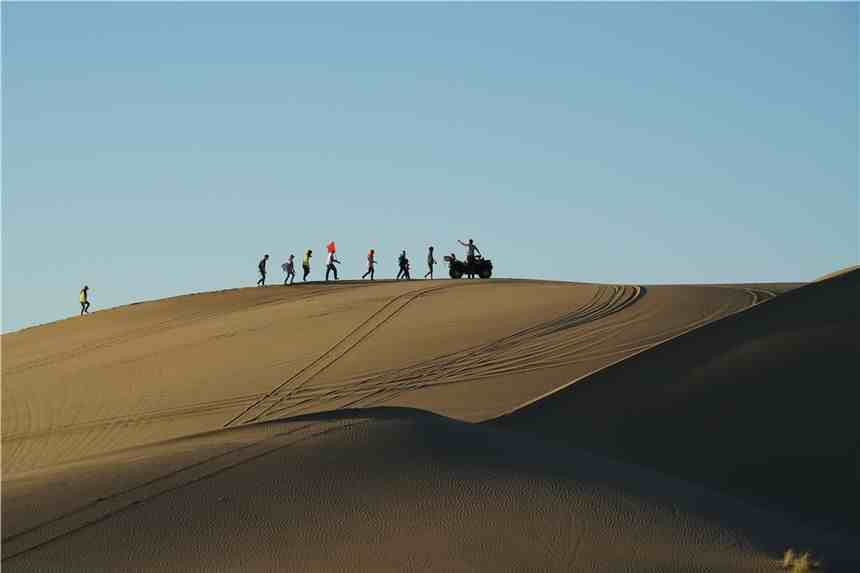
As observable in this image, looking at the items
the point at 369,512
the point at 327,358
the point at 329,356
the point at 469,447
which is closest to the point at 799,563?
the point at 369,512

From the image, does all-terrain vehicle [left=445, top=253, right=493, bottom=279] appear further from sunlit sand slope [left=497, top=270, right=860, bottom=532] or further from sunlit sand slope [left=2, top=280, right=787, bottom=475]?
sunlit sand slope [left=497, top=270, right=860, bottom=532]

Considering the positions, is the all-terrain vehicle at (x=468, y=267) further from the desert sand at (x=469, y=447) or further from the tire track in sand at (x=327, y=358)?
the desert sand at (x=469, y=447)

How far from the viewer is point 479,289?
3155 cm

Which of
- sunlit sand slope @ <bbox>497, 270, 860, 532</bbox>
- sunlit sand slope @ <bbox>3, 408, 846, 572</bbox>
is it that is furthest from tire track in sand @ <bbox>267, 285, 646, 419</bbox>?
sunlit sand slope @ <bbox>3, 408, 846, 572</bbox>

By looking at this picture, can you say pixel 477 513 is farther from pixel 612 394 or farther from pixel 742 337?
pixel 742 337

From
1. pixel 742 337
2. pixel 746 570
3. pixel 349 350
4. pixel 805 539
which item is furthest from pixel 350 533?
pixel 349 350

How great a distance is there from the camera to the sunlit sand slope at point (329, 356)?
68.3 feet

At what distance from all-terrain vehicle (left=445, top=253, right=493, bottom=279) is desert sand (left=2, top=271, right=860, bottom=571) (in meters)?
10.3

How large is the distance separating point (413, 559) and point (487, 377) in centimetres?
1072

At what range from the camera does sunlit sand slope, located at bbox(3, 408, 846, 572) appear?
1064 centimetres

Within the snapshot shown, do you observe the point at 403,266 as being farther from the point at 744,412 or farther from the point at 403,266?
the point at 744,412

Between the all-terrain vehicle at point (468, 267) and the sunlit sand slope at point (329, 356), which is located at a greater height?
the all-terrain vehicle at point (468, 267)

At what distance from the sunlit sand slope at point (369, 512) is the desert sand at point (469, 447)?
1.0 inches

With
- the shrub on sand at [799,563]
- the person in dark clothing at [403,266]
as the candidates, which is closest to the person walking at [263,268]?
the person in dark clothing at [403,266]
